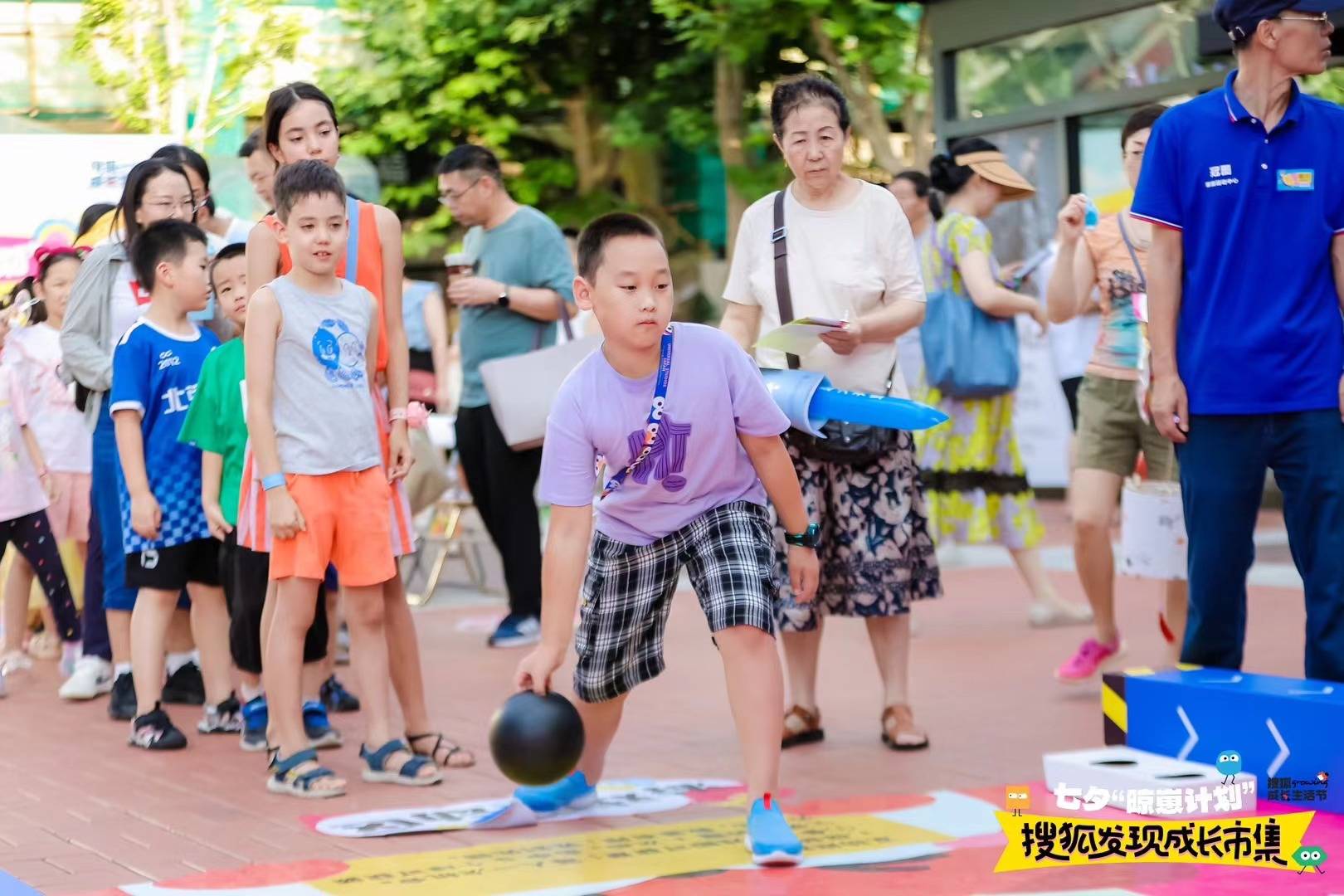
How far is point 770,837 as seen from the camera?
182 inches

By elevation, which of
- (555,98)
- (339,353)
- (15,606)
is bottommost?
(15,606)

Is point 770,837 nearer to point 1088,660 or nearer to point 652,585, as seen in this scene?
point 652,585

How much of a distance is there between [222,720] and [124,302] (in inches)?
66.8

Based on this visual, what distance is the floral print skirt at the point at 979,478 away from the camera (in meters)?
8.85

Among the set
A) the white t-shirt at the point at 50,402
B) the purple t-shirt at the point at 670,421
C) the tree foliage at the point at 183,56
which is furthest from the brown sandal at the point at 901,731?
the tree foliage at the point at 183,56

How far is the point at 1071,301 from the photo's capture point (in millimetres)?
7207

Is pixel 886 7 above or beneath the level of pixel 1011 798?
above

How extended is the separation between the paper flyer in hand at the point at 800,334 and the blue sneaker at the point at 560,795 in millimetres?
1436

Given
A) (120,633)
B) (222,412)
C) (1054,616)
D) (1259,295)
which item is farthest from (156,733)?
(1054,616)

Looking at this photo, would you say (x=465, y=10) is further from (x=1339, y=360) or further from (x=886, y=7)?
(x=1339, y=360)

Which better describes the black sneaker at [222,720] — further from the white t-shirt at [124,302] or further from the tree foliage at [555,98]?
the tree foliage at [555,98]

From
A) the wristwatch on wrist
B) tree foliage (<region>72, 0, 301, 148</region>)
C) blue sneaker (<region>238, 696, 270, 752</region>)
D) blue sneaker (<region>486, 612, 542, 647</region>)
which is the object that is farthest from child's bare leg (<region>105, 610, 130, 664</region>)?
tree foliage (<region>72, 0, 301, 148</region>)

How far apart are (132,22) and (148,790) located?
9.41m

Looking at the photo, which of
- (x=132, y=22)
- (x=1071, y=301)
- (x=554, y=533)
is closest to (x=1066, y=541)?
(x=1071, y=301)
